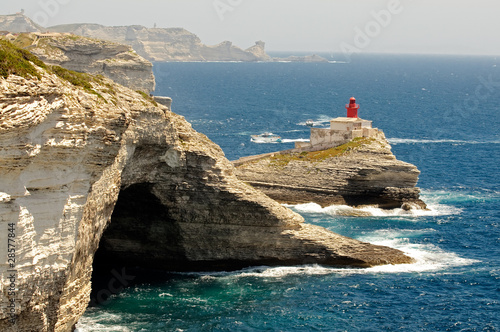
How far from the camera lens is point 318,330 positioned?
127 ft

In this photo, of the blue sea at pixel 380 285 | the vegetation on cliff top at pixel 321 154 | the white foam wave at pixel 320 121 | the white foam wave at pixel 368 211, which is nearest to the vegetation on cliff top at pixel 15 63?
the blue sea at pixel 380 285

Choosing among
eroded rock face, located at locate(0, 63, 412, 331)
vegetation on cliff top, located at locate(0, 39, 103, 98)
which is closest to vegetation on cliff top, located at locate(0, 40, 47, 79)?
vegetation on cliff top, located at locate(0, 39, 103, 98)

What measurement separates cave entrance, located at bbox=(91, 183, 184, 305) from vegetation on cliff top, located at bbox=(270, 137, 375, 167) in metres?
26.8

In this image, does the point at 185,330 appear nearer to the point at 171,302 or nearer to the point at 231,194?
the point at 171,302

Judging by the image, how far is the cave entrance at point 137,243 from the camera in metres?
46.8

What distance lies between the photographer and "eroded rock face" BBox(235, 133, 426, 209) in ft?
228

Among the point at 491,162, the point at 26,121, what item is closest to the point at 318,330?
the point at 26,121

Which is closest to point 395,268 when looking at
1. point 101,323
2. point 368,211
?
point 368,211

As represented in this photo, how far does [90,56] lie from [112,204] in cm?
5715

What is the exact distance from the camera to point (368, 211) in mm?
67812

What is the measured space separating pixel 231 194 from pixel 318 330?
11790 millimetres

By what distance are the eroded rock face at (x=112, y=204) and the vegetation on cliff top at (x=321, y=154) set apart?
74.0ft

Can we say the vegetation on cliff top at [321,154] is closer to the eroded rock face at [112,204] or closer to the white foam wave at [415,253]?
the white foam wave at [415,253]

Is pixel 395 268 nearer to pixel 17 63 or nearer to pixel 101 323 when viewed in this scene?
pixel 101 323
